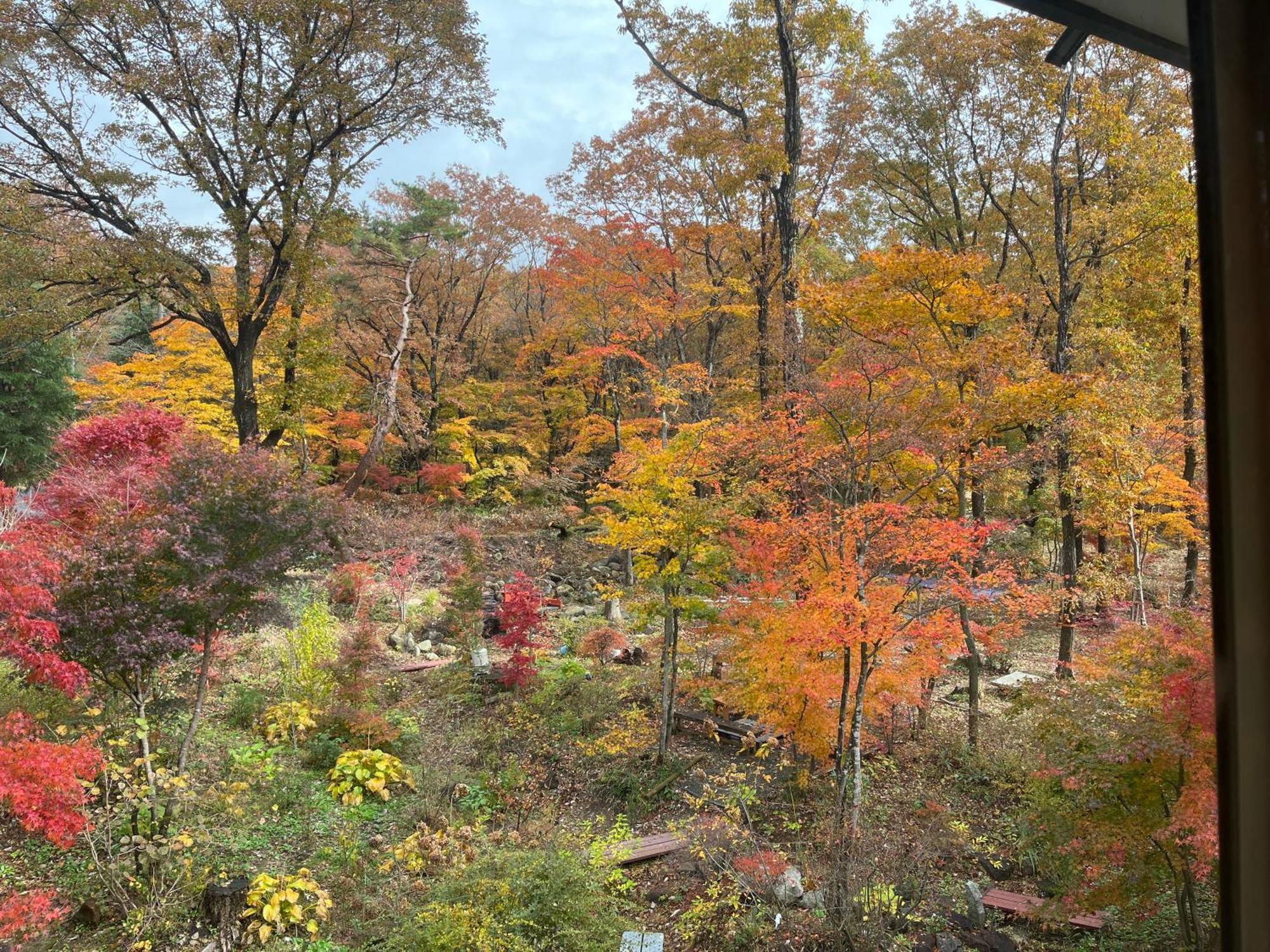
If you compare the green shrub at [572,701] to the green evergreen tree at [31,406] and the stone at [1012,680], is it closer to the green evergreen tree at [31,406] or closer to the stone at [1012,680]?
the stone at [1012,680]

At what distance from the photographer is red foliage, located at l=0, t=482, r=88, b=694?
3977 mm

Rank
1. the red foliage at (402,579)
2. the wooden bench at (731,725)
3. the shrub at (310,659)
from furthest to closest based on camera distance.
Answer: the red foliage at (402,579) < the wooden bench at (731,725) < the shrub at (310,659)

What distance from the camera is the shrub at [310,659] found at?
7703mm

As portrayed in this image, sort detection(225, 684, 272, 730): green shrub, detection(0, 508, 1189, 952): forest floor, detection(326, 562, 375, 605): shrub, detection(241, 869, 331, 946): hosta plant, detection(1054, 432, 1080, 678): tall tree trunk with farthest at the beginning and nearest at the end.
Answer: detection(326, 562, 375, 605): shrub < detection(1054, 432, 1080, 678): tall tree trunk < detection(225, 684, 272, 730): green shrub < detection(0, 508, 1189, 952): forest floor < detection(241, 869, 331, 946): hosta plant

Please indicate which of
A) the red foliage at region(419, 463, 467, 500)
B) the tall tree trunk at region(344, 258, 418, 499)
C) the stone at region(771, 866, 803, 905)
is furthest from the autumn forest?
the red foliage at region(419, 463, 467, 500)

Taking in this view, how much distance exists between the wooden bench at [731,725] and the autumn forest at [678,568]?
2.8 inches

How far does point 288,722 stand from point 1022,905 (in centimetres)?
705

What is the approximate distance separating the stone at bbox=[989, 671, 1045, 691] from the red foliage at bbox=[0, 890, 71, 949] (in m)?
11.1

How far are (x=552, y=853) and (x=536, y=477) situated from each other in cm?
1493

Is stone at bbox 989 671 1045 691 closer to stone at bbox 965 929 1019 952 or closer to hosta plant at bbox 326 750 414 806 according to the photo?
stone at bbox 965 929 1019 952

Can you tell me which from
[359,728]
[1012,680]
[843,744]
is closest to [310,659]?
[359,728]

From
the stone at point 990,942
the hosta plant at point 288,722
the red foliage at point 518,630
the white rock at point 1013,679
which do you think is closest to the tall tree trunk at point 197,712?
the hosta plant at point 288,722

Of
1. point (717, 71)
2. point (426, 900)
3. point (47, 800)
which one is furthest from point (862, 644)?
point (717, 71)

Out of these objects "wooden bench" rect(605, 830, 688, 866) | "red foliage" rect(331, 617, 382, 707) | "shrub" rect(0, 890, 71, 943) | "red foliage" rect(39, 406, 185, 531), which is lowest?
"wooden bench" rect(605, 830, 688, 866)
